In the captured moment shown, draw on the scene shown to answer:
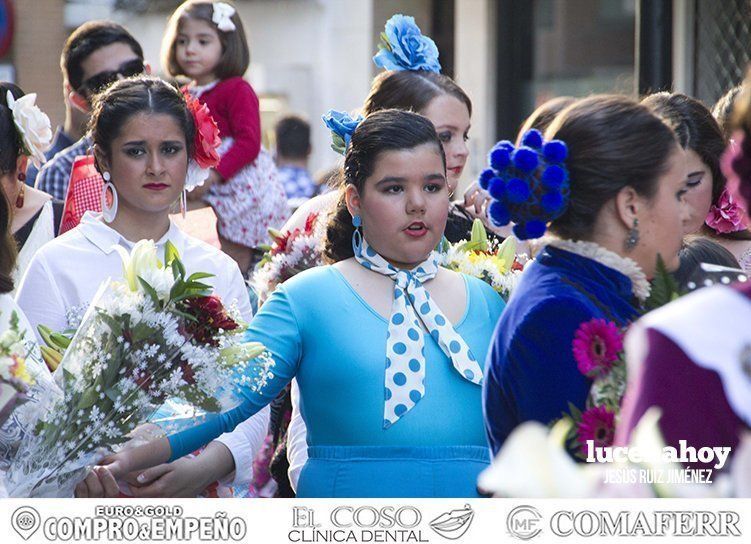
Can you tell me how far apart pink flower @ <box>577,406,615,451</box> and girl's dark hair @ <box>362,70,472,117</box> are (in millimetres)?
2059

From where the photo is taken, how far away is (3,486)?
2.96m

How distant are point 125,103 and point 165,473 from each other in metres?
1.33

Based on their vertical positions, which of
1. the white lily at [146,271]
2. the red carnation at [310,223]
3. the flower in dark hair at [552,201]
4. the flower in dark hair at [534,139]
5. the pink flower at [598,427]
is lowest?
the pink flower at [598,427]

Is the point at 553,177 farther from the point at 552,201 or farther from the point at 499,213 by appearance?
the point at 499,213

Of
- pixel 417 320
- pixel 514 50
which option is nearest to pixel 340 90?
pixel 514 50

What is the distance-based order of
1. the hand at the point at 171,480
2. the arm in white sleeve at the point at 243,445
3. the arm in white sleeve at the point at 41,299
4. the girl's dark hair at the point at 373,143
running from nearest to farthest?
the hand at the point at 171,480 → the girl's dark hair at the point at 373,143 → the arm in white sleeve at the point at 41,299 → the arm in white sleeve at the point at 243,445

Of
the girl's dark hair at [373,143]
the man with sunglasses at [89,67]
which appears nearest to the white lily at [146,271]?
the girl's dark hair at [373,143]

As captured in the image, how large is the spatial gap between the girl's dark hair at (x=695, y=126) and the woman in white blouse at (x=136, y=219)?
4.89 ft

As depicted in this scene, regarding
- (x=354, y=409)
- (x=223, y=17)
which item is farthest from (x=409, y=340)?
(x=223, y=17)

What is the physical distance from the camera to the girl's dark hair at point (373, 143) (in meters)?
3.66

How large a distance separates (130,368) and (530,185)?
1079mm

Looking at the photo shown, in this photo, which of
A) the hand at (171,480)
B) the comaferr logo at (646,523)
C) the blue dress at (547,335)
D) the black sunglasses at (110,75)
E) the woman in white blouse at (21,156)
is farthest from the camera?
the black sunglasses at (110,75)

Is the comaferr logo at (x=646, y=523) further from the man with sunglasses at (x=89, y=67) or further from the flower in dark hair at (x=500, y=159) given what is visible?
the man with sunglasses at (x=89, y=67)

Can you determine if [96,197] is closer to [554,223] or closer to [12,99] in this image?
Answer: [12,99]
